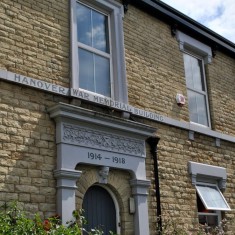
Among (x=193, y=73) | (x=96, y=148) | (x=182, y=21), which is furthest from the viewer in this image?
(x=193, y=73)

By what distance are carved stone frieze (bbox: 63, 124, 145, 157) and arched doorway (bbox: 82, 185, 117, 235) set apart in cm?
78

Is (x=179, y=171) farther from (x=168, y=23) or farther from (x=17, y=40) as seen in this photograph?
(x=17, y=40)

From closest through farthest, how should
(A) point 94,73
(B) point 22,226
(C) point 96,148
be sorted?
(B) point 22,226, (C) point 96,148, (A) point 94,73

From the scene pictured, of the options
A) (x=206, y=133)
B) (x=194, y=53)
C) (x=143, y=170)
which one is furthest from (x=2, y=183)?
(x=194, y=53)

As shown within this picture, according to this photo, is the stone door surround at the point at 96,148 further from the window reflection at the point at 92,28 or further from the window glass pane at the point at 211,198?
the window glass pane at the point at 211,198

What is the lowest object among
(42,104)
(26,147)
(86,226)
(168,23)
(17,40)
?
(86,226)

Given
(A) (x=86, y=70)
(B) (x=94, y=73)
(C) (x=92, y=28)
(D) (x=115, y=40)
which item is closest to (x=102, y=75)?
(B) (x=94, y=73)

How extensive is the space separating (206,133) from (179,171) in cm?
154

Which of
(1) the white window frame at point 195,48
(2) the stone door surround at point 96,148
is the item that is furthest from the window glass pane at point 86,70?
(1) the white window frame at point 195,48

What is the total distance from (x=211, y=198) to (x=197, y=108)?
2345mm

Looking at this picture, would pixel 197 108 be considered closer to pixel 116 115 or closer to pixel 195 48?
pixel 195 48

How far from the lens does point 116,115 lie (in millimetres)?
8555

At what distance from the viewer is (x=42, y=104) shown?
735cm

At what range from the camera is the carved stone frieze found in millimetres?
7463
